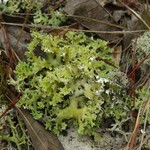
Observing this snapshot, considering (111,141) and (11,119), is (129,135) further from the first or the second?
(11,119)

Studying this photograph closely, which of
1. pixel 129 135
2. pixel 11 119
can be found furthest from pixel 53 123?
pixel 129 135

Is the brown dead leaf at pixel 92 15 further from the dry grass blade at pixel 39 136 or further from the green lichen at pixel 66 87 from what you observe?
the dry grass blade at pixel 39 136

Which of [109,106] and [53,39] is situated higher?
[53,39]

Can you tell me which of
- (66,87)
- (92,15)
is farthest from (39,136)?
(92,15)

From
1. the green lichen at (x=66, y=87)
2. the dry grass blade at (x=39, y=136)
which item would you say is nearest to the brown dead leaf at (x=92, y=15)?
the green lichen at (x=66, y=87)

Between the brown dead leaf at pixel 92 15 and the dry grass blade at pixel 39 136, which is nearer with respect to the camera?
the dry grass blade at pixel 39 136

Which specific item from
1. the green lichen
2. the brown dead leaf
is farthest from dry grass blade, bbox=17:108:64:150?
the brown dead leaf

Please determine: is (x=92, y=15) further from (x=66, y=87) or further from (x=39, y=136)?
(x=39, y=136)

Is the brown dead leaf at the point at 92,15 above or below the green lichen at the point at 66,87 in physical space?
above
